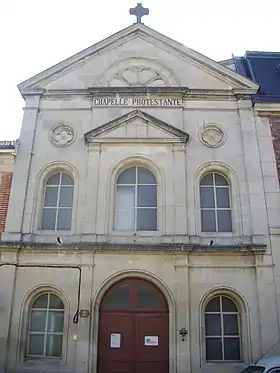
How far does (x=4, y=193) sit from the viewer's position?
1248cm

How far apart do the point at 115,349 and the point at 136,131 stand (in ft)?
20.7

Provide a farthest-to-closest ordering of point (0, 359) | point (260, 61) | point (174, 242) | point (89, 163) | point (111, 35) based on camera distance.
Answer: point (260, 61) → point (111, 35) → point (89, 163) → point (174, 242) → point (0, 359)

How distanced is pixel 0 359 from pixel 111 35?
1064 centimetres

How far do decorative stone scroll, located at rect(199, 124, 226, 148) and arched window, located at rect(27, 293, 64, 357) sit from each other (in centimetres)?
635

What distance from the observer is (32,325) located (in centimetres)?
1130

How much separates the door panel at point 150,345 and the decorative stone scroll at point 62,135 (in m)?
5.63

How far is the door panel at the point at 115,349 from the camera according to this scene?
10.8 meters

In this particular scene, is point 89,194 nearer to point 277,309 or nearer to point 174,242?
point 174,242

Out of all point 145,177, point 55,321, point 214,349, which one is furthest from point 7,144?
point 214,349

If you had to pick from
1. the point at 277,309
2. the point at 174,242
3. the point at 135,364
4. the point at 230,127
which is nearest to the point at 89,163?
the point at 174,242

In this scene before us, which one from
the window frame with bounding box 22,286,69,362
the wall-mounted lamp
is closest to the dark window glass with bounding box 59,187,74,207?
the window frame with bounding box 22,286,69,362

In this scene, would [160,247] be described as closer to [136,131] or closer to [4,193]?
[136,131]

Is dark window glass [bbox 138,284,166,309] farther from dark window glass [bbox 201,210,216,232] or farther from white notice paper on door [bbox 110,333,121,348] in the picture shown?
dark window glass [bbox 201,210,216,232]

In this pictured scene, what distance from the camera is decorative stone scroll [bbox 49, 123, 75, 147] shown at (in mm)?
13117
